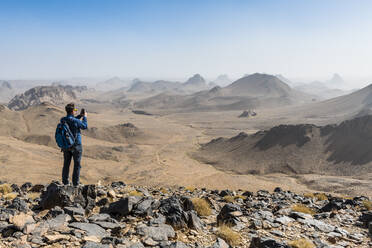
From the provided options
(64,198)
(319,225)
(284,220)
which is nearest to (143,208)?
(64,198)

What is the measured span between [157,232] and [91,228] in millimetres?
1282

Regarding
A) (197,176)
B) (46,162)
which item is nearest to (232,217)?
(197,176)

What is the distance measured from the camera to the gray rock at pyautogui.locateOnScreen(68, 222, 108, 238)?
5.03 meters

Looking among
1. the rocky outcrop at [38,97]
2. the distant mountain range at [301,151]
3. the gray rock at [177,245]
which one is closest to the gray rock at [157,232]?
the gray rock at [177,245]

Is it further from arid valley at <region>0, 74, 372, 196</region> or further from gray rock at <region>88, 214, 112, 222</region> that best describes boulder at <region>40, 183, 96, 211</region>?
arid valley at <region>0, 74, 372, 196</region>

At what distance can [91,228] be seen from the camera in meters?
5.21

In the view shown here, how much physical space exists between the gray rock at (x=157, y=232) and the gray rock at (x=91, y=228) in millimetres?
698

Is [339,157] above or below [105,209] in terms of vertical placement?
below

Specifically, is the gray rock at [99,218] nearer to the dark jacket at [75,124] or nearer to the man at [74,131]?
the man at [74,131]

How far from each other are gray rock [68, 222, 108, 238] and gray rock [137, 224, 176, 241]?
0.70 meters

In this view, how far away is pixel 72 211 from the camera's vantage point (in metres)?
5.89

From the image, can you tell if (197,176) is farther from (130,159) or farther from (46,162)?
(46,162)

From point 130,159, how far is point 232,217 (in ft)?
151

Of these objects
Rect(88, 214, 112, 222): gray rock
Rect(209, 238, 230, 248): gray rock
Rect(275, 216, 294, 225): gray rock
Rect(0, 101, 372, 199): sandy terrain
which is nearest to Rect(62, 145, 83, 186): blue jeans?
Rect(88, 214, 112, 222): gray rock
